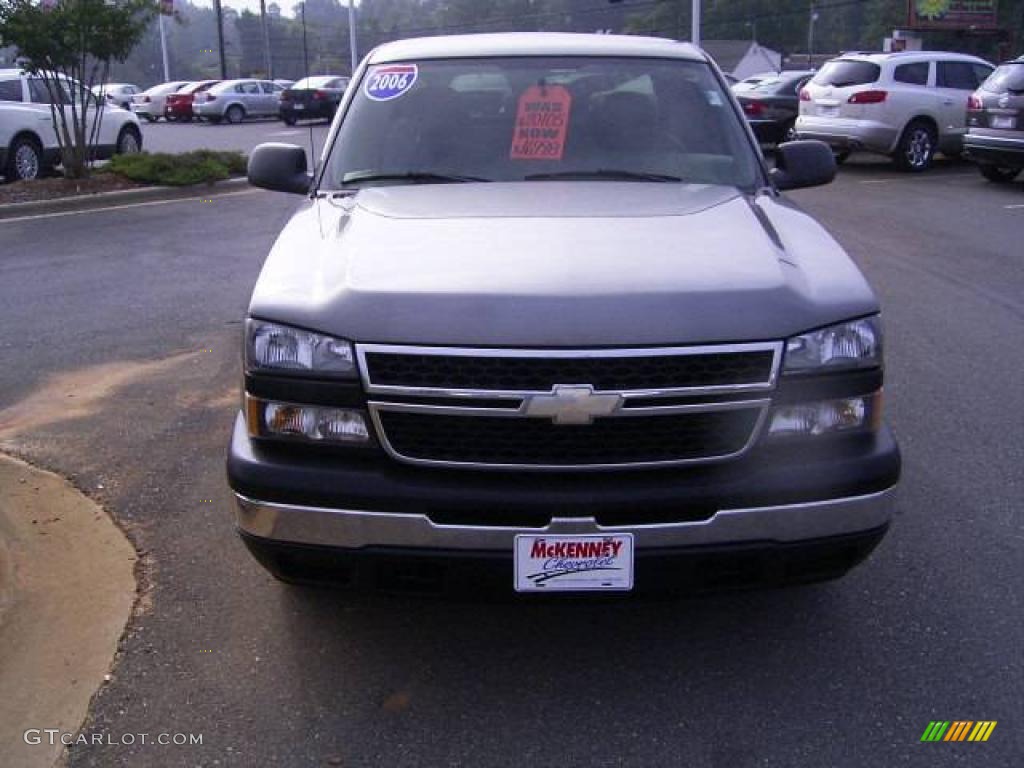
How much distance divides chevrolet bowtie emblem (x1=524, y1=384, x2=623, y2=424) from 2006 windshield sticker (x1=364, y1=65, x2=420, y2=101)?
2205 mm

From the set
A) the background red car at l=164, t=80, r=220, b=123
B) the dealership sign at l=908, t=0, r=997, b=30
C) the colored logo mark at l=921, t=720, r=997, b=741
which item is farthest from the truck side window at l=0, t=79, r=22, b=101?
the dealership sign at l=908, t=0, r=997, b=30

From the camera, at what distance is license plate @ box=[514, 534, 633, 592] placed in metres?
2.93

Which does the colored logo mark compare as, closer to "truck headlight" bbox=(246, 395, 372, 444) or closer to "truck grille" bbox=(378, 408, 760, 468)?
"truck grille" bbox=(378, 408, 760, 468)

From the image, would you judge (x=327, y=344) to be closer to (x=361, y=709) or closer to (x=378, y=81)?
(x=361, y=709)

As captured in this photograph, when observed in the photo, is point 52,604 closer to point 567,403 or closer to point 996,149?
point 567,403

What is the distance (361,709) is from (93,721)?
760 mm

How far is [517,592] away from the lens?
301 centimetres

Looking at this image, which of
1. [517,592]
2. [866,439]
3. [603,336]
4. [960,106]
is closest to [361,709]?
[517,592]

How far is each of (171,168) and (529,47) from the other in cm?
1214

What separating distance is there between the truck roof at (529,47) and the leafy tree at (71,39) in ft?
34.1

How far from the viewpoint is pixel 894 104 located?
56.0 ft

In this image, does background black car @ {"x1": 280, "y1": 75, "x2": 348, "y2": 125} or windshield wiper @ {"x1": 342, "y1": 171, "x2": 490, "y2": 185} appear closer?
windshield wiper @ {"x1": 342, "y1": 171, "x2": 490, "y2": 185}

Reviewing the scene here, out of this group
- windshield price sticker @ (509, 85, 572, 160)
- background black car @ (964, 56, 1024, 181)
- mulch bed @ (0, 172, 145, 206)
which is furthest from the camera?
background black car @ (964, 56, 1024, 181)

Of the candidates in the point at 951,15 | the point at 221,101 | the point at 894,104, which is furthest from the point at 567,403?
the point at 221,101
